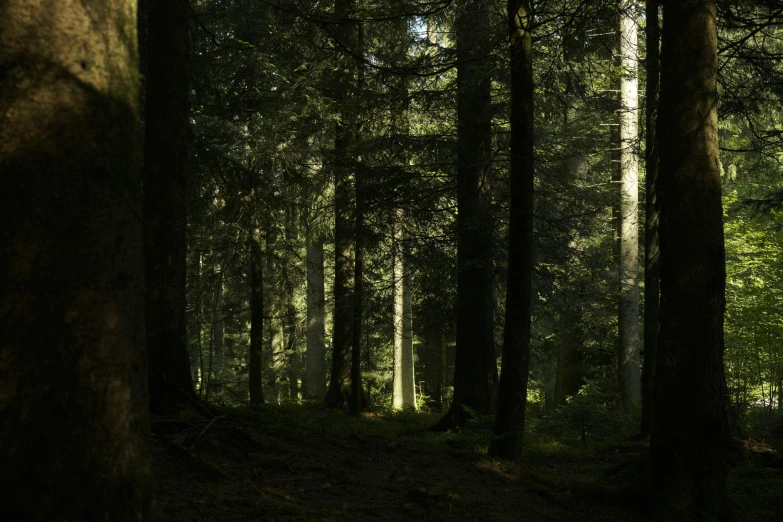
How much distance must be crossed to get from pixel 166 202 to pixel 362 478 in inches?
153

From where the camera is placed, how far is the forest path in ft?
16.4

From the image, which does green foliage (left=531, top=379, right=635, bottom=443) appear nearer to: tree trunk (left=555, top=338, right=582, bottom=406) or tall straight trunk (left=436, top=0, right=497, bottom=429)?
tall straight trunk (left=436, top=0, right=497, bottom=429)

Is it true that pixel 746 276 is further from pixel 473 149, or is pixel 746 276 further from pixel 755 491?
pixel 755 491

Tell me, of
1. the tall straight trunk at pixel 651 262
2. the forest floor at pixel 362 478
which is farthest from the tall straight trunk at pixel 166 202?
the tall straight trunk at pixel 651 262

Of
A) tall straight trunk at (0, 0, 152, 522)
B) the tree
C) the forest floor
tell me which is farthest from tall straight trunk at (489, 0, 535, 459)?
tall straight trunk at (0, 0, 152, 522)

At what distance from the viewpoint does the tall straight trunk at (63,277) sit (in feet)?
7.82

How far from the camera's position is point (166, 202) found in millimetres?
7293

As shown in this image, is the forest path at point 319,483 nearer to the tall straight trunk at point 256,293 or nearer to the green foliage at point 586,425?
the green foliage at point 586,425

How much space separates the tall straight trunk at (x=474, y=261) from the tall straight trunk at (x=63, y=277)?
30.4ft

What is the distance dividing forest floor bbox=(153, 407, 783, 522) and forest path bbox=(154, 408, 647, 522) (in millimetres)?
13

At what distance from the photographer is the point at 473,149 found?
38.8 feet

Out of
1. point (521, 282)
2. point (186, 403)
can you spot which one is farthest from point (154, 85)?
point (521, 282)

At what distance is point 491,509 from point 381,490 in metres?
1.15

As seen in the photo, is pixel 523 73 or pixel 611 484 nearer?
pixel 611 484
